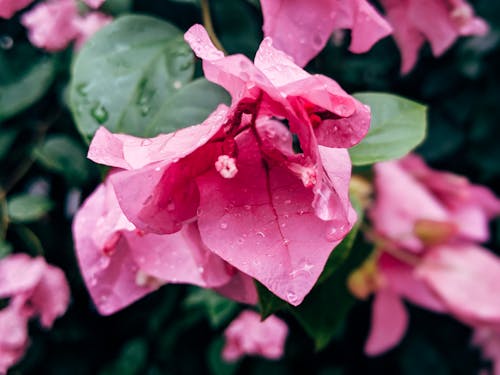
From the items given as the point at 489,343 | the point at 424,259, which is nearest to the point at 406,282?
the point at 424,259

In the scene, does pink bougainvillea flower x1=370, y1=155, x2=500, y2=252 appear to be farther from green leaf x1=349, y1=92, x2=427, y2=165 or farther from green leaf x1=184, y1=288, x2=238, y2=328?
green leaf x1=349, y1=92, x2=427, y2=165

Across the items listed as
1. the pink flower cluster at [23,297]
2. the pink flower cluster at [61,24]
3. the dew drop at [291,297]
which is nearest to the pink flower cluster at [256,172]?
the dew drop at [291,297]

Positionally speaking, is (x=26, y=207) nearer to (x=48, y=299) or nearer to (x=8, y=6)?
(x=48, y=299)

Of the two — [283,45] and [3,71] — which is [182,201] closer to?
[283,45]

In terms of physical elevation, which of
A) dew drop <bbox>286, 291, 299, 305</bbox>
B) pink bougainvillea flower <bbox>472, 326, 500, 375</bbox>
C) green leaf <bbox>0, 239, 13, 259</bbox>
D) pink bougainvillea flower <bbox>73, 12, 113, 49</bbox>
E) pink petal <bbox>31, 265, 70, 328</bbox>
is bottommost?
pink bougainvillea flower <bbox>472, 326, 500, 375</bbox>

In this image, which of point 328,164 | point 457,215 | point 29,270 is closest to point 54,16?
point 29,270

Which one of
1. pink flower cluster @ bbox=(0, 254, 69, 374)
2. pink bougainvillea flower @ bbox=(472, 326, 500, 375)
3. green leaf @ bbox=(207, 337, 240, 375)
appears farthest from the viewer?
pink bougainvillea flower @ bbox=(472, 326, 500, 375)

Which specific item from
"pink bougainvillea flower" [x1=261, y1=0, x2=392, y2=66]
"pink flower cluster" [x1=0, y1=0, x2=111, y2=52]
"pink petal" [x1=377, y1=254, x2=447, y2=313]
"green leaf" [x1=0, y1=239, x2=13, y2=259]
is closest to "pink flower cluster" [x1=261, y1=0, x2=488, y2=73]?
"pink bougainvillea flower" [x1=261, y1=0, x2=392, y2=66]

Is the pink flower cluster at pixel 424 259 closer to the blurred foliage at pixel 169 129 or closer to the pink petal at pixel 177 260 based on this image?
the blurred foliage at pixel 169 129
